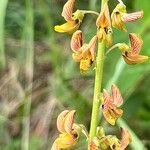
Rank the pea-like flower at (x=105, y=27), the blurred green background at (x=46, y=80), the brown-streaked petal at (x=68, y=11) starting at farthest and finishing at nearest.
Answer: the blurred green background at (x=46, y=80) < the brown-streaked petal at (x=68, y=11) < the pea-like flower at (x=105, y=27)

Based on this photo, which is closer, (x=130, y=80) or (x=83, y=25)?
(x=130, y=80)

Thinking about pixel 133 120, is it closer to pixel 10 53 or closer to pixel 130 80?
pixel 130 80

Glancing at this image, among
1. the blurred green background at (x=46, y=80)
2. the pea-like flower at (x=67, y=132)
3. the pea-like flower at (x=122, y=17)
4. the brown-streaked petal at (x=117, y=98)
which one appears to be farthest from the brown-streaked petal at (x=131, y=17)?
the blurred green background at (x=46, y=80)

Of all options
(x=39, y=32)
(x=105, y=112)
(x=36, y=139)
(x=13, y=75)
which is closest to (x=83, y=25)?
(x=39, y=32)

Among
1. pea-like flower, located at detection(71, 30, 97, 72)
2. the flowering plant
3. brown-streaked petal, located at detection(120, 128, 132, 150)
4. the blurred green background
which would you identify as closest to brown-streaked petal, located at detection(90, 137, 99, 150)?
the flowering plant

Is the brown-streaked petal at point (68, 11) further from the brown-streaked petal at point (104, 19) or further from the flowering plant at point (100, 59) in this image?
the brown-streaked petal at point (104, 19)

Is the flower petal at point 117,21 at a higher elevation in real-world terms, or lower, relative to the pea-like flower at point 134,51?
higher
